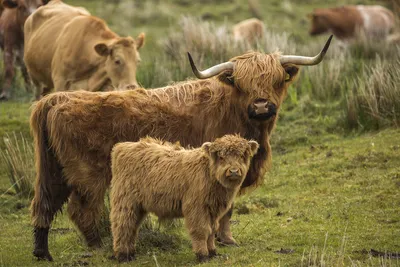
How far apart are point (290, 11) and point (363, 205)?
19.3m

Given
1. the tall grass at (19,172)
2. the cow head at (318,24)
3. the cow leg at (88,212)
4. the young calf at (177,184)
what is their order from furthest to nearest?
the cow head at (318,24)
the tall grass at (19,172)
the cow leg at (88,212)
the young calf at (177,184)

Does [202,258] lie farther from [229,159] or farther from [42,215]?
[42,215]

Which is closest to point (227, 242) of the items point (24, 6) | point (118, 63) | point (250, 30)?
point (118, 63)

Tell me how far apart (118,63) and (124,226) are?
469 centimetres

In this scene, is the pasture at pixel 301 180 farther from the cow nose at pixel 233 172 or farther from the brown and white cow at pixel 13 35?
the cow nose at pixel 233 172

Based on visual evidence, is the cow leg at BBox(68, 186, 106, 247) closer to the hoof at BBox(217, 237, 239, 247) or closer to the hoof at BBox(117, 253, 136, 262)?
the hoof at BBox(117, 253, 136, 262)

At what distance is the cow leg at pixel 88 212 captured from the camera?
766 centimetres

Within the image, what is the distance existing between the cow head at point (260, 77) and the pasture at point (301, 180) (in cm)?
124

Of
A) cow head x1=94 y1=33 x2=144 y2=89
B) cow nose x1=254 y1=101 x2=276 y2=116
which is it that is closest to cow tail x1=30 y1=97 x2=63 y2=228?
cow nose x1=254 y1=101 x2=276 y2=116

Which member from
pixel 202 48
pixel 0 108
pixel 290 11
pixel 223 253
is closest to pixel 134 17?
pixel 290 11

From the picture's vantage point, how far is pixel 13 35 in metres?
14.9

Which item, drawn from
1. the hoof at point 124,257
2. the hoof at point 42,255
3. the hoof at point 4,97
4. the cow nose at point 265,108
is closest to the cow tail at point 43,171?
the hoof at point 42,255

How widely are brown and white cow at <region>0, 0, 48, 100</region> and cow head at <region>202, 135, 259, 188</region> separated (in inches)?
337

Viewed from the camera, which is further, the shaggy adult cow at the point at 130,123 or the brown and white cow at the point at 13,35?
the brown and white cow at the point at 13,35
